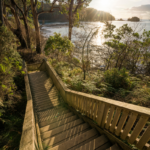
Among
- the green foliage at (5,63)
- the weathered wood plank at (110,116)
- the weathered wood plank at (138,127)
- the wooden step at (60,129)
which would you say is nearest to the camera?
the weathered wood plank at (138,127)

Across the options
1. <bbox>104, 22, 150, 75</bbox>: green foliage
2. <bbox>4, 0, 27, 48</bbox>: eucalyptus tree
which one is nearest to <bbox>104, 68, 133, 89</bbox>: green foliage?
<bbox>104, 22, 150, 75</bbox>: green foliage

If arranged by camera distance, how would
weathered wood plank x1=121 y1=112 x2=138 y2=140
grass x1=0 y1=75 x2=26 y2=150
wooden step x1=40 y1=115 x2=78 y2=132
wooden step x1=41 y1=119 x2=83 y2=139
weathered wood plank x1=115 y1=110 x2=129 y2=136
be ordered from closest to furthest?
weathered wood plank x1=121 y1=112 x2=138 y2=140 < weathered wood plank x1=115 y1=110 x2=129 y2=136 < wooden step x1=41 y1=119 x2=83 y2=139 < wooden step x1=40 y1=115 x2=78 y2=132 < grass x1=0 y1=75 x2=26 y2=150

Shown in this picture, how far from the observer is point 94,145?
7.99ft

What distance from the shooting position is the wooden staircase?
252 centimetres

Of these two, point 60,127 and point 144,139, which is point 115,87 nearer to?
point 60,127

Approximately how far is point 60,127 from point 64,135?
400 mm

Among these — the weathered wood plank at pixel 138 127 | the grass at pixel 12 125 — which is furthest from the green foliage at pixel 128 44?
the weathered wood plank at pixel 138 127

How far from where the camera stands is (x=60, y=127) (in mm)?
3275

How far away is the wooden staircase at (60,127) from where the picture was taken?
8.25ft

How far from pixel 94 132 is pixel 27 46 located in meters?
13.6

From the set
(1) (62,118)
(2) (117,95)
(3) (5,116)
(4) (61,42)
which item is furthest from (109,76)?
(3) (5,116)

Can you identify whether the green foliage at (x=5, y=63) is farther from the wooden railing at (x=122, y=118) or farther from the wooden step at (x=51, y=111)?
the wooden railing at (x=122, y=118)

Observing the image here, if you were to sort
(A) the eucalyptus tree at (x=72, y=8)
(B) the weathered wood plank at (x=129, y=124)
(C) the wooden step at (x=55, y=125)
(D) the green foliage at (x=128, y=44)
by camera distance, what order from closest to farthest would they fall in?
(B) the weathered wood plank at (x=129, y=124) → (C) the wooden step at (x=55, y=125) → (D) the green foliage at (x=128, y=44) → (A) the eucalyptus tree at (x=72, y=8)

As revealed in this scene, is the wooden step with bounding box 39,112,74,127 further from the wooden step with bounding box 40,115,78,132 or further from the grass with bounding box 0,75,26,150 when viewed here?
the grass with bounding box 0,75,26,150
